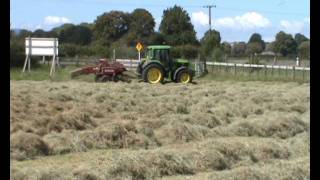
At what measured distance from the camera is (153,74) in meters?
31.1

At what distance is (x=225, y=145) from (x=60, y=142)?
3149mm

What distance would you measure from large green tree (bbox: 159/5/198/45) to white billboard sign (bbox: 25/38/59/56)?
38744mm

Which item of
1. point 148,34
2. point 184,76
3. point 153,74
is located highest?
point 148,34

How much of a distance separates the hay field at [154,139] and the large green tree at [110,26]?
68753mm

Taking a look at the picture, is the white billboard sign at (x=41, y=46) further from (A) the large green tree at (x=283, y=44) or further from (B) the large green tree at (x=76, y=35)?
(A) the large green tree at (x=283, y=44)

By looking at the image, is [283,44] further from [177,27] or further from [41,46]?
[41,46]

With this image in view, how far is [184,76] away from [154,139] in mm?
20045

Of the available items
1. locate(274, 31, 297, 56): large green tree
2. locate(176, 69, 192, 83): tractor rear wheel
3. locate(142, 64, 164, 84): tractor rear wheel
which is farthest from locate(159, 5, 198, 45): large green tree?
locate(142, 64, 164, 84): tractor rear wheel

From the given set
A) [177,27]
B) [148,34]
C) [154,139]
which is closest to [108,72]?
[154,139]
